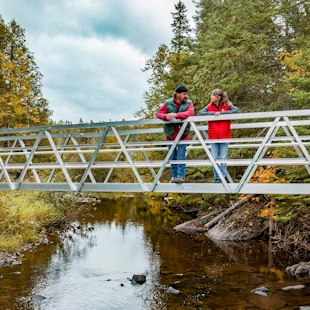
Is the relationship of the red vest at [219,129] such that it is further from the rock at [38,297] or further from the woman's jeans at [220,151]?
the rock at [38,297]

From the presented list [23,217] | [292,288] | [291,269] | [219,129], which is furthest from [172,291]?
[23,217]

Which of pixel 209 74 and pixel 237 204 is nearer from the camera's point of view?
pixel 209 74

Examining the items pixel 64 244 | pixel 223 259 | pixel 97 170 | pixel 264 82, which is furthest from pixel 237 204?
pixel 97 170

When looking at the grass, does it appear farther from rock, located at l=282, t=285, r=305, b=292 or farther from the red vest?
the red vest

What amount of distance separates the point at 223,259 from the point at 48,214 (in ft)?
28.6

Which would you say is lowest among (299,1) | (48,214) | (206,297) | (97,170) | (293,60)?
(206,297)

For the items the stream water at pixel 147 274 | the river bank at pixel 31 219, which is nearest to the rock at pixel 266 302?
the stream water at pixel 147 274

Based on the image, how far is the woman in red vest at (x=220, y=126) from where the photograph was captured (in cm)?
696

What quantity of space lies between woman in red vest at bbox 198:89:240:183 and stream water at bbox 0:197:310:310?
4.84 m

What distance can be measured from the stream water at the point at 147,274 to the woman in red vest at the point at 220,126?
484 cm

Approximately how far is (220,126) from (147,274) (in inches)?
288

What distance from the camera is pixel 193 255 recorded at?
1501cm

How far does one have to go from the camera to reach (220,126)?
6980 millimetres

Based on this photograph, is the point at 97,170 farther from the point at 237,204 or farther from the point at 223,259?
the point at 223,259
